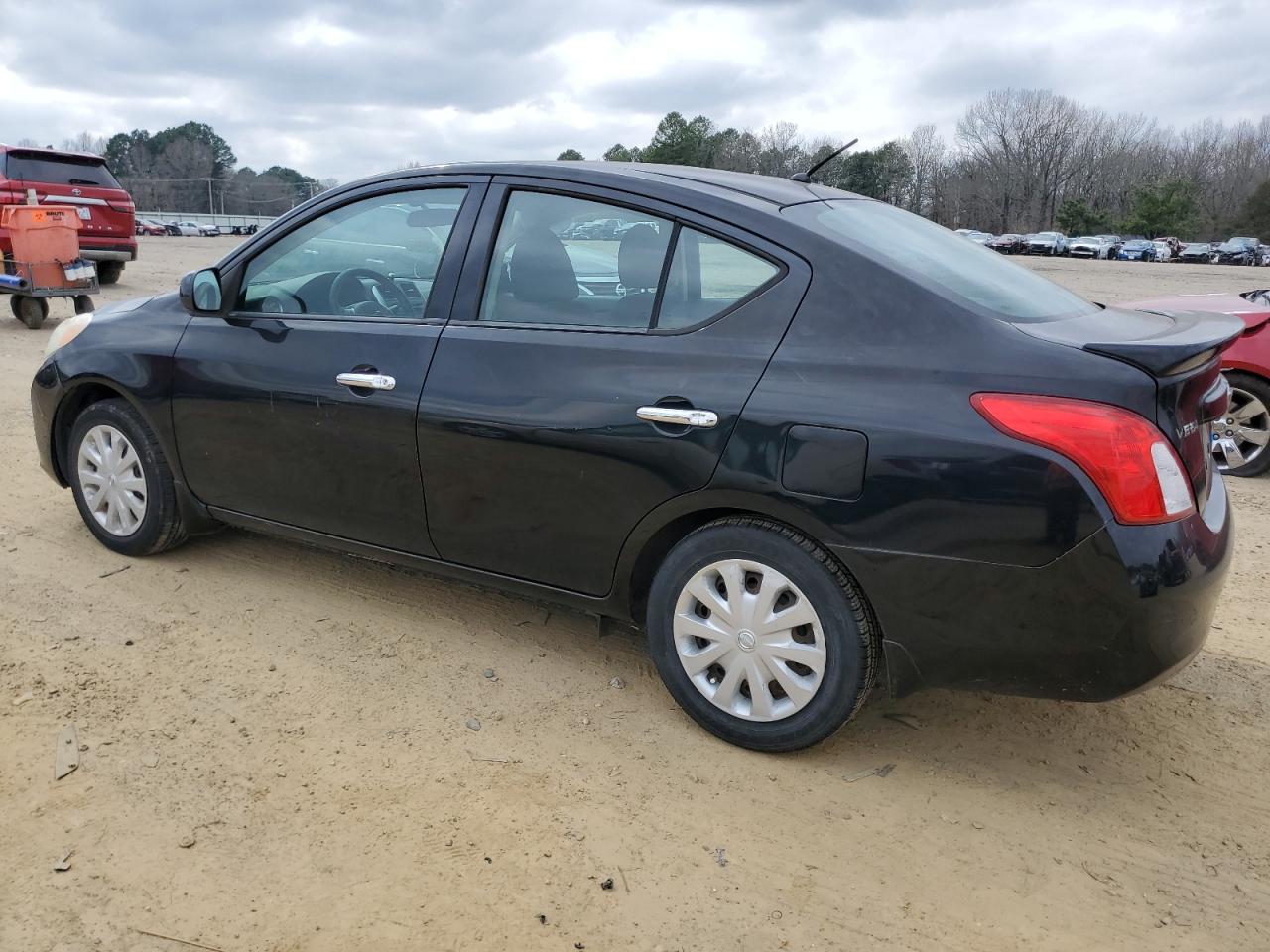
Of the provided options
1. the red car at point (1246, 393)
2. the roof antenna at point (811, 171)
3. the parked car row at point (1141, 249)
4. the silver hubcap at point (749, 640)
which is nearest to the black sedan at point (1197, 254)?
the parked car row at point (1141, 249)

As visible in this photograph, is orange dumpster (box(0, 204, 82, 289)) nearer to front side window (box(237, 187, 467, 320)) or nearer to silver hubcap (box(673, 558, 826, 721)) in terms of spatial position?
front side window (box(237, 187, 467, 320))

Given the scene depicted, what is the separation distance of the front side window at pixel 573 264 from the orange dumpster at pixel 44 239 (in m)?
10.2

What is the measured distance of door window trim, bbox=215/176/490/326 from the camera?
11.3ft

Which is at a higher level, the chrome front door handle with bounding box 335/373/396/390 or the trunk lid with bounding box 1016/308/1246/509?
the trunk lid with bounding box 1016/308/1246/509

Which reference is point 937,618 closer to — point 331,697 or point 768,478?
point 768,478

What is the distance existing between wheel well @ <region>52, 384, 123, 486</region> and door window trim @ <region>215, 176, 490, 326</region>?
79cm

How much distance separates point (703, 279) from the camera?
3027 mm

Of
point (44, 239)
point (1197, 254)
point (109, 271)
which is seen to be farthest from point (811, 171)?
point (1197, 254)

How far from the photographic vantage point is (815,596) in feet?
9.11

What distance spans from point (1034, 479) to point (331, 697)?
2267 millimetres

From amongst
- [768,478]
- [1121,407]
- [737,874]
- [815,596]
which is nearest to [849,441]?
[768,478]

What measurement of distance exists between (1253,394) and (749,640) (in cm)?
513

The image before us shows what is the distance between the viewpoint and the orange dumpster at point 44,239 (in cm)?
1123

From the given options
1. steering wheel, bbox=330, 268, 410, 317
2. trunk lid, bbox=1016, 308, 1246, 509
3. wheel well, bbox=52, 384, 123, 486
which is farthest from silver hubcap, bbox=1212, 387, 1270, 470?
wheel well, bbox=52, 384, 123, 486
